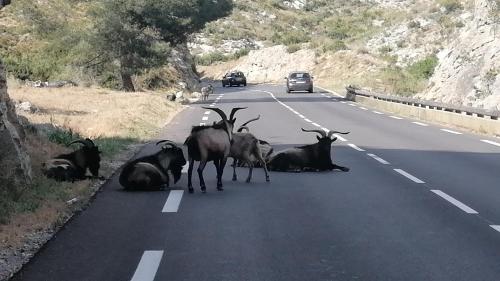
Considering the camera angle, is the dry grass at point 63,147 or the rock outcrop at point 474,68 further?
the rock outcrop at point 474,68

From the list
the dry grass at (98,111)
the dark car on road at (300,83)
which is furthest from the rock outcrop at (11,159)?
the dark car on road at (300,83)

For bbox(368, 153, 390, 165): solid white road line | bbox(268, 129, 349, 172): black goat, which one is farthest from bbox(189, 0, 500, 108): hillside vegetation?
bbox(268, 129, 349, 172): black goat

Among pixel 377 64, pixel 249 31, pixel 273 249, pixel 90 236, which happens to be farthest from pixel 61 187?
pixel 249 31

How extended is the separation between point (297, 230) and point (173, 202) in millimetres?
2380

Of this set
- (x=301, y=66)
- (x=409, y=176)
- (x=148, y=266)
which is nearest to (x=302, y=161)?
(x=409, y=176)

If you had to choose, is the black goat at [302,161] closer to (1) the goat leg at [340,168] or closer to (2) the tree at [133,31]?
(1) the goat leg at [340,168]

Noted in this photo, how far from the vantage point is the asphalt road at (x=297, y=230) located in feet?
20.6

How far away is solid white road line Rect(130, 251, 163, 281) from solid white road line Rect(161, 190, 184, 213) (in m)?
2.25

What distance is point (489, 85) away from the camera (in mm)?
33938

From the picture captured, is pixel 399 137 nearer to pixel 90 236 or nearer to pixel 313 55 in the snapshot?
pixel 90 236

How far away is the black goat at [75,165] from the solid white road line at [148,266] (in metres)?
4.71

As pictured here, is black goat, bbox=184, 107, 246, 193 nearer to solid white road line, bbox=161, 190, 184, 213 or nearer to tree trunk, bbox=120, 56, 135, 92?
solid white road line, bbox=161, 190, 184, 213

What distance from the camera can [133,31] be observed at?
41.7 metres

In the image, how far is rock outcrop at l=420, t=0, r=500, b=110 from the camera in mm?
33875
